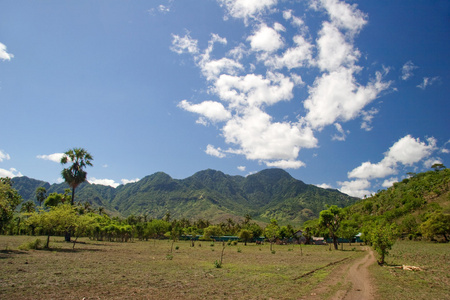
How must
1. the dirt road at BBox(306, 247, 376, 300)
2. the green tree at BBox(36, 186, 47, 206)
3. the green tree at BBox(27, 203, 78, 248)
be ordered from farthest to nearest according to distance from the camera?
the green tree at BBox(36, 186, 47, 206) → the green tree at BBox(27, 203, 78, 248) → the dirt road at BBox(306, 247, 376, 300)

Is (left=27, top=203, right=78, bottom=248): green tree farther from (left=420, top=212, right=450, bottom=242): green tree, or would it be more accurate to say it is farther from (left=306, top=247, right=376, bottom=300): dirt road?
(left=420, top=212, right=450, bottom=242): green tree

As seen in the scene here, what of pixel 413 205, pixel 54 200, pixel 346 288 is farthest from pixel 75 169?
pixel 413 205

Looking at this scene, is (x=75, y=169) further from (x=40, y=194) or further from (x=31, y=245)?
(x=40, y=194)

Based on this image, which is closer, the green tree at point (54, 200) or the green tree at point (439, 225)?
the green tree at point (54, 200)

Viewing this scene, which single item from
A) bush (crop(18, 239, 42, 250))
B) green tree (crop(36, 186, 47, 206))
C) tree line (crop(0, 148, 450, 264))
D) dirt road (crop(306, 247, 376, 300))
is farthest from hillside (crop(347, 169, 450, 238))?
green tree (crop(36, 186, 47, 206))

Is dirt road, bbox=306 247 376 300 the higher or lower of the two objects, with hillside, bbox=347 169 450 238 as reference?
lower

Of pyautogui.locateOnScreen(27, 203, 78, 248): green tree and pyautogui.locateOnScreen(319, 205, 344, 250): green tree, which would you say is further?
pyautogui.locateOnScreen(319, 205, 344, 250): green tree

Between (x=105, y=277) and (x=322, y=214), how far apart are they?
51.6 meters

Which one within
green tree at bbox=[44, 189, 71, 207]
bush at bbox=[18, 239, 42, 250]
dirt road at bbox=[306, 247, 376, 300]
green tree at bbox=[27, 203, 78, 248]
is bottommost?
bush at bbox=[18, 239, 42, 250]

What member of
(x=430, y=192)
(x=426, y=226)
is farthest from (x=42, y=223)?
(x=430, y=192)

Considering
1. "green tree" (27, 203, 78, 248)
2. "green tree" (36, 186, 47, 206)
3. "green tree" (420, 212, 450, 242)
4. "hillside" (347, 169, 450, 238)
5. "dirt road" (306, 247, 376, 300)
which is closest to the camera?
"dirt road" (306, 247, 376, 300)

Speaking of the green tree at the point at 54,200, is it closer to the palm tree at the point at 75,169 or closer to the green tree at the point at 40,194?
the palm tree at the point at 75,169

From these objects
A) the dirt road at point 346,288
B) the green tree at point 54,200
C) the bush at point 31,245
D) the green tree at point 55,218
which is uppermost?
the green tree at point 54,200

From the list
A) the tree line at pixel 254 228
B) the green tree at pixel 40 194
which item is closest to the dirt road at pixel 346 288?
the tree line at pixel 254 228
